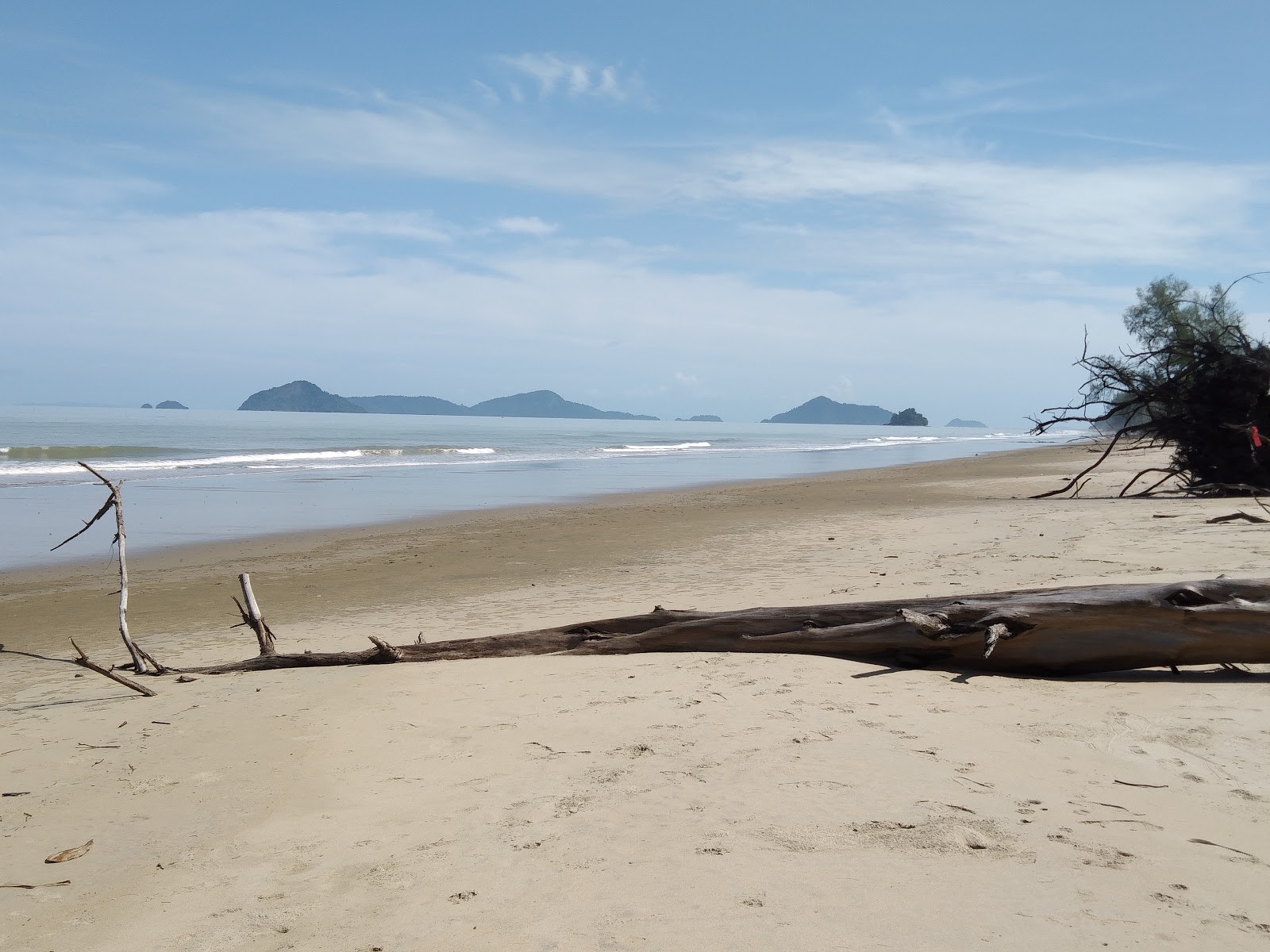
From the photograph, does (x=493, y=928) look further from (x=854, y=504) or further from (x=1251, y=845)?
(x=854, y=504)

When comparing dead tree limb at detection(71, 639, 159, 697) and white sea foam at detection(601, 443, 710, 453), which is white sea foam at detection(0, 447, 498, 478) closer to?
white sea foam at detection(601, 443, 710, 453)

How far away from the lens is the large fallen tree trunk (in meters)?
4.80

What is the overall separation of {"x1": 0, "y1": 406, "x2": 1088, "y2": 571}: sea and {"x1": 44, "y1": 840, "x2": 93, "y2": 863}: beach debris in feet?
29.9

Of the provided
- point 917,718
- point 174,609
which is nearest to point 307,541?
point 174,609

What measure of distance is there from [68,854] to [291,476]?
76.6 ft

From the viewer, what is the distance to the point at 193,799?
3854 mm

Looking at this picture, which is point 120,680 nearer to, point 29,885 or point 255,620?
point 255,620

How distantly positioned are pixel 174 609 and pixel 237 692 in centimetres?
375

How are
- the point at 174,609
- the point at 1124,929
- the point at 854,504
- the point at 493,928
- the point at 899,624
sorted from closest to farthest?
1. the point at 1124,929
2. the point at 493,928
3. the point at 899,624
4. the point at 174,609
5. the point at 854,504

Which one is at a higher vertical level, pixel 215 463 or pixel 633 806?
pixel 215 463

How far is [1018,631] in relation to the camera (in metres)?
4.92

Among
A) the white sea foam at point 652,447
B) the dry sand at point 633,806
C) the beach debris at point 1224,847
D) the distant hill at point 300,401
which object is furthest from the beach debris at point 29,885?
the distant hill at point 300,401

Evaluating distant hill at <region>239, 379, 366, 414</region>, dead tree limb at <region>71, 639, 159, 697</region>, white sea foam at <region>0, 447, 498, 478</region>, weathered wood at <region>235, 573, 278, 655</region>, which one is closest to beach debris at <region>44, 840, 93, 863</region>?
dead tree limb at <region>71, 639, 159, 697</region>

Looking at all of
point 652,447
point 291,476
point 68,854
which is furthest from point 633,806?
point 652,447
